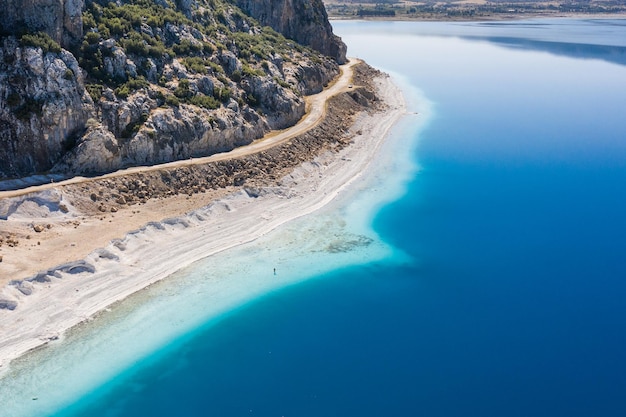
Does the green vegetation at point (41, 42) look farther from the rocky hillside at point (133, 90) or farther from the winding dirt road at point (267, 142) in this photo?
the winding dirt road at point (267, 142)

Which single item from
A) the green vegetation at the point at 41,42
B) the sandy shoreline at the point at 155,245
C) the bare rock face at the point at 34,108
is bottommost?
the sandy shoreline at the point at 155,245

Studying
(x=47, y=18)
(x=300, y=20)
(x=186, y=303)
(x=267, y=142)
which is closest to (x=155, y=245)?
(x=186, y=303)

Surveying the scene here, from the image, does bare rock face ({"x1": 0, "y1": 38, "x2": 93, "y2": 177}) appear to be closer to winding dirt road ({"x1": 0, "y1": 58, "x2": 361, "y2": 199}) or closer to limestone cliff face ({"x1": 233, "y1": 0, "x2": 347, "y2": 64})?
winding dirt road ({"x1": 0, "y1": 58, "x2": 361, "y2": 199})

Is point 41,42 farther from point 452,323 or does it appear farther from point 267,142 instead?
point 452,323

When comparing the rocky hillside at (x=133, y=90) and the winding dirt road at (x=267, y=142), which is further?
the rocky hillside at (x=133, y=90)

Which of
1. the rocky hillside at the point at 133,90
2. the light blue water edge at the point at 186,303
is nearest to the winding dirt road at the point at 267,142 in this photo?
the rocky hillside at the point at 133,90

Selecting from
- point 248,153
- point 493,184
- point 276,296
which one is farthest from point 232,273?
point 493,184

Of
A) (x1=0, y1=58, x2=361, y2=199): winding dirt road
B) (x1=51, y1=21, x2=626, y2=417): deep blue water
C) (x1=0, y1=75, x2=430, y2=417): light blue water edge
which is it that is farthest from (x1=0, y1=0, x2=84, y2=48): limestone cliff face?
(x1=51, y1=21, x2=626, y2=417): deep blue water

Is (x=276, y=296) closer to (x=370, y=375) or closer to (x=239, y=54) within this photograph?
(x=370, y=375)
